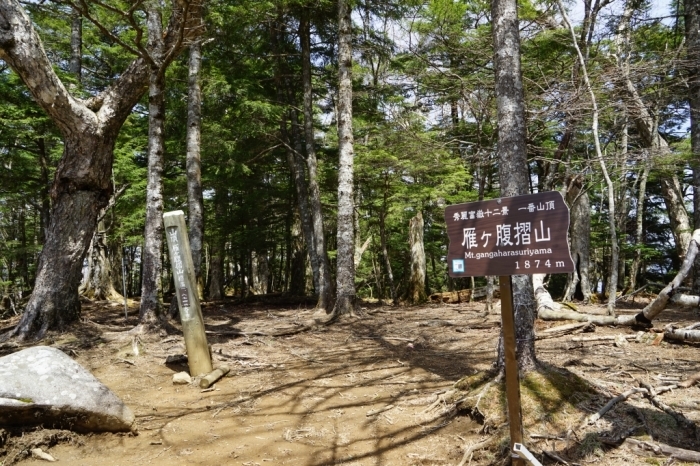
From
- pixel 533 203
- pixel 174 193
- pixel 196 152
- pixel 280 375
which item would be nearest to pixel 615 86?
pixel 533 203

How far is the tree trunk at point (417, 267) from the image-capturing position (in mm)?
14562

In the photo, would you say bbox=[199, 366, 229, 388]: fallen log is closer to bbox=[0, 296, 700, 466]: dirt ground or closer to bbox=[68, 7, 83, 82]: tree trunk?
bbox=[0, 296, 700, 466]: dirt ground

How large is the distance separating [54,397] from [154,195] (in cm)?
481

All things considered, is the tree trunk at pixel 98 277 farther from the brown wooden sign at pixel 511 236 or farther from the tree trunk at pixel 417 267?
the brown wooden sign at pixel 511 236

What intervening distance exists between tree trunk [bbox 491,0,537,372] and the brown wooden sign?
49.0 inches

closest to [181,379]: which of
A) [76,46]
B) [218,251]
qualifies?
[218,251]

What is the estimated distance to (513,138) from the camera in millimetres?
4277

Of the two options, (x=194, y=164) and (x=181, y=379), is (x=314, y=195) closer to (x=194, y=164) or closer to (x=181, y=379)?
(x=194, y=164)

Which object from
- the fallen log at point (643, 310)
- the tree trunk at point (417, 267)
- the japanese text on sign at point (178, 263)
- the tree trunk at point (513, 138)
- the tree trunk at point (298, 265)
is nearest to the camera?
the tree trunk at point (513, 138)

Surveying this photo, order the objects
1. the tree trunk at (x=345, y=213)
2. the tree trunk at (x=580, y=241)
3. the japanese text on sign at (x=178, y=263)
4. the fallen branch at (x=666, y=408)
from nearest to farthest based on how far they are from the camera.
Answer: the fallen branch at (x=666, y=408), the japanese text on sign at (x=178, y=263), the tree trunk at (x=345, y=213), the tree trunk at (x=580, y=241)

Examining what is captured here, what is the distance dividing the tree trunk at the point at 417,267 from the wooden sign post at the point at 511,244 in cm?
1144

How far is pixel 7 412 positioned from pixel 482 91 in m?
10.8

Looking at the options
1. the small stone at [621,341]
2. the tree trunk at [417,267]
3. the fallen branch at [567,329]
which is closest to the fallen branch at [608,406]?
the small stone at [621,341]

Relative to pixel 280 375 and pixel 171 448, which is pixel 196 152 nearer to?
pixel 280 375
